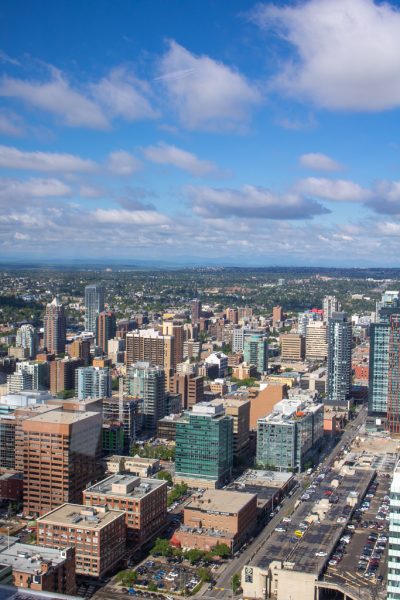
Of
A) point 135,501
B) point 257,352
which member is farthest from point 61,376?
point 135,501

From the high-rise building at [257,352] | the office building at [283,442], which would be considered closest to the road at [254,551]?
the office building at [283,442]

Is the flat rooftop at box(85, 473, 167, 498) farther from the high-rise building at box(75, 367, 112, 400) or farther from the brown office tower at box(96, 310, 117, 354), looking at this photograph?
the brown office tower at box(96, 310, 117, 354)

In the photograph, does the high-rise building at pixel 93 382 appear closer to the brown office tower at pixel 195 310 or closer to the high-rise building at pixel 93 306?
the high-rise building at pixel 93 306

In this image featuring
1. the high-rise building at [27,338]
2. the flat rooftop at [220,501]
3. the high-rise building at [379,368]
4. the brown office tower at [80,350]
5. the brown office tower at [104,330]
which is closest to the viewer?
the flat rooftop at [220,501]

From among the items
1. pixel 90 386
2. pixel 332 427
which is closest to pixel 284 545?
pixel 332 427

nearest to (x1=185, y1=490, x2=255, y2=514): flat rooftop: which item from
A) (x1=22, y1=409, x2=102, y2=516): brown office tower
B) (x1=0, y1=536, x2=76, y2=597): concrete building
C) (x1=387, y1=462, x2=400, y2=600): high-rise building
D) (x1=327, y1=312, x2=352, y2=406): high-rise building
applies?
(x1=22, y1=409, x2=102, y2=516): brown office tower

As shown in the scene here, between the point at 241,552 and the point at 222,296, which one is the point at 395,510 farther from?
the point at 222,296
